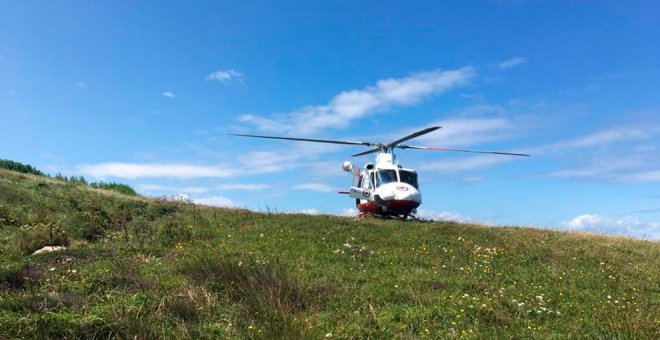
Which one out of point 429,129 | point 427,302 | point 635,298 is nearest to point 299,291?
point 427,302

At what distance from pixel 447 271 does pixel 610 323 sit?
5.76 m

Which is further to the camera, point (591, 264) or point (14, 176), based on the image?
point (14, 176)

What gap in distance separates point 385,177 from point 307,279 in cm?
1643

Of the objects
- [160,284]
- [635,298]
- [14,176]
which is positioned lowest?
[635,298]

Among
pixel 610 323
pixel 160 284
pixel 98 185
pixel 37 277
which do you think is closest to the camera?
pixel 610 323

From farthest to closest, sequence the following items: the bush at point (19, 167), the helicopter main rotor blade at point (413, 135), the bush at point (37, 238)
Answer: the bush at point (19, 167), the helicopter main rotor blade at point (413, 135), the bush at point (37, 238)

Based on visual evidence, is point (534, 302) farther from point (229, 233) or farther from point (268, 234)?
point (229, 233)

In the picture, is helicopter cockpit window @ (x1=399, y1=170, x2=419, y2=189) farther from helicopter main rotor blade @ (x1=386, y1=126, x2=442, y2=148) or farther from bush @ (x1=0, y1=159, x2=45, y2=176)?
bush @ (x1=0, y1=159, x2=45, y2=176)

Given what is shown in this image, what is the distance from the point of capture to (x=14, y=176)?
28516 mm

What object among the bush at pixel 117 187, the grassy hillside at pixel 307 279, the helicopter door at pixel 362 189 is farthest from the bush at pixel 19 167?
the helicopter door at pixel 362 189

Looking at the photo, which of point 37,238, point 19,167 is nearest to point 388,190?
point 37,238

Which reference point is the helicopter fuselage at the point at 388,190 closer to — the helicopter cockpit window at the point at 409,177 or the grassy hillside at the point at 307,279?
the helicopter cockpit window at the point at 409,177

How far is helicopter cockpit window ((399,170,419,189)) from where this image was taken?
26.8 meters

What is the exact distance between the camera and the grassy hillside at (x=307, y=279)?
7.53m
